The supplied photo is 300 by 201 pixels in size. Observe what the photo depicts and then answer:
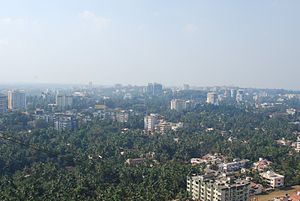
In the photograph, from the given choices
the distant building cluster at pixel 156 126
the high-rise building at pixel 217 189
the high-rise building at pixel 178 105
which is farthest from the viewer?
the high-rise building at pixel 178 105

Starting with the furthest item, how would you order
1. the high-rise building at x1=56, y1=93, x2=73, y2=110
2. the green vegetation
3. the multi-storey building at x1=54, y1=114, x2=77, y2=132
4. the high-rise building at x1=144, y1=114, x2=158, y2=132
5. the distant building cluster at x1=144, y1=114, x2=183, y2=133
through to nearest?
the high-rise building at x1=56, y1=93, x2=73, y2=110 < the high-rise building at x1=144, y1=114, x2=158, y2=132 < the distant building cluster at x1=144, y1=114, x2=183, y2=133 < the multi-storey building at x1=54, y1=114, x2=77, y2=132 < the green vegetation

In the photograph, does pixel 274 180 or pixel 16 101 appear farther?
pixel 16 101

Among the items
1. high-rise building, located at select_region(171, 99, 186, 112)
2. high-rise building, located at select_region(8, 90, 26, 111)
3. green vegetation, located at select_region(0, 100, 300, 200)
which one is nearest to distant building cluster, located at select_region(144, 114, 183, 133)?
green vegetation, located at select_region(0, 100, 300, 200)

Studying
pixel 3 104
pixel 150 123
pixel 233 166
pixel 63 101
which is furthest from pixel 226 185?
pixel 63 101

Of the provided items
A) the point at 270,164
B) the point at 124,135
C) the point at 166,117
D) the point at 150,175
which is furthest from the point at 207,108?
the point at 150,175

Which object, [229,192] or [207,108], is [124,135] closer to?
[229,192]

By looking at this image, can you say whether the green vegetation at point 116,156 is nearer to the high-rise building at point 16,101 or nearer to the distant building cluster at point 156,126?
the distant building cluster at point 156,126

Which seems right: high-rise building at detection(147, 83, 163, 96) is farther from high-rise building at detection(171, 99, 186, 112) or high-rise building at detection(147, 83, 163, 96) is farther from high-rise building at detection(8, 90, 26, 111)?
high-rise building at detection(8, 90, 26, 111)

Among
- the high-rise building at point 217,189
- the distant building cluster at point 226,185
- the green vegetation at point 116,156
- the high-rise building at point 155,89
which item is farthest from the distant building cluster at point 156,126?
the high-rise building at point 155,89

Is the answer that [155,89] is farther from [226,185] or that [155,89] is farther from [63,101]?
[226,185]
